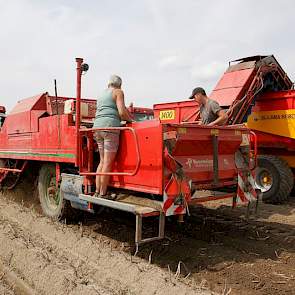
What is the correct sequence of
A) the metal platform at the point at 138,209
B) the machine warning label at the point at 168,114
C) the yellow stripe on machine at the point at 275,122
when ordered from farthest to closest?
1. the machine warning label at the point at 168,114
2. the yellow stripe on machine at the point at 275,122
3. the metal platform at the point at 138,209

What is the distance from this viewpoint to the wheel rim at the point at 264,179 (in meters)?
8.02

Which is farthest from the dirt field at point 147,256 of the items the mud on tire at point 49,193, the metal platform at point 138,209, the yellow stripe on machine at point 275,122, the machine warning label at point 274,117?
the machine warning label at point 274,117

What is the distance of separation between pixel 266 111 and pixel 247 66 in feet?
3.47

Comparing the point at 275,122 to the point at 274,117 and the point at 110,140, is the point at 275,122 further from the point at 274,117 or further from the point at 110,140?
the point at 110,140

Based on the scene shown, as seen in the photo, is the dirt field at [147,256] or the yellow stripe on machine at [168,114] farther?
the yellow stripe on machine at [168,114]

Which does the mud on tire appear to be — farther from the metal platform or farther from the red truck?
the metal platform

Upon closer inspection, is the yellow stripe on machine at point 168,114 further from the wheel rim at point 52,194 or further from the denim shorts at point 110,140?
the denim shorts at point 110,140

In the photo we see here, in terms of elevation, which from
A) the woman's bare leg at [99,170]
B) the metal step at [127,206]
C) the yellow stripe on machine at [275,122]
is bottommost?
the metal step at [127,206]

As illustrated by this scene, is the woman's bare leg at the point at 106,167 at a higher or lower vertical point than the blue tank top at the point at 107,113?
lower

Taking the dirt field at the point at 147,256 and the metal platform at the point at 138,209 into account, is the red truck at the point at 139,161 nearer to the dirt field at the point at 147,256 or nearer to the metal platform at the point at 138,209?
the metal platform at the point at 138,209

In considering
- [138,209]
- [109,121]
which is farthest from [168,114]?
[138,209]

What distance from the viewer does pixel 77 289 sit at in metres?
3.44

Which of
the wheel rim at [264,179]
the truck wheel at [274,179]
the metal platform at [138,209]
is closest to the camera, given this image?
the metal platform at [138,209]

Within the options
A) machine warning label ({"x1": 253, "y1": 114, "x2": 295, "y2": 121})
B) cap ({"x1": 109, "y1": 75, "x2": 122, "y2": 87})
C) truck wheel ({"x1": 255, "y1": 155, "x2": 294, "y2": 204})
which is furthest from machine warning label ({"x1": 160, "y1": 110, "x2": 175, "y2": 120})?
cap ({"x1": 109, "y1": 75, "x2": 122, "y2": 87})
